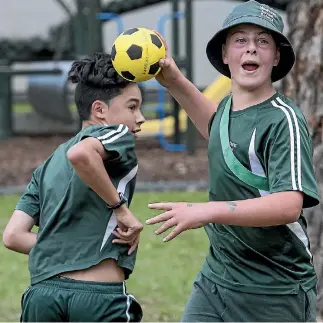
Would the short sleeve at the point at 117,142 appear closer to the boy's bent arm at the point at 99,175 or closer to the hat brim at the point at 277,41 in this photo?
the boy's bent arm at the point at 99,175

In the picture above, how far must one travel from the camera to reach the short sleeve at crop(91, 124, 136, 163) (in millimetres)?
3672

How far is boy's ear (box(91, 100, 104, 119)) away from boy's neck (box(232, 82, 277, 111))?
600 mm

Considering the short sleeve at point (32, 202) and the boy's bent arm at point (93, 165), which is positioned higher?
the boy's bent arm at point (93, 165)

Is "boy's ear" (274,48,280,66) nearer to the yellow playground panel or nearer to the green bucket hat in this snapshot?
the green bucket hat

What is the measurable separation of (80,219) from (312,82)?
2694 mm

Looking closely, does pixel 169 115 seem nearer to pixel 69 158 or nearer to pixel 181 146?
pixel 181 146

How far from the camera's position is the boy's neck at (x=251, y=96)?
12.3 feet

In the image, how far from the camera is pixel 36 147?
1498cm

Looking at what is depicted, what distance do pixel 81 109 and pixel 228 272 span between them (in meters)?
0.99

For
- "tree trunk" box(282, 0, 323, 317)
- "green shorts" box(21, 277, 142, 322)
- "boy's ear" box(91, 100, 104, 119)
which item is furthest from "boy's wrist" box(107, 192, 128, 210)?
"tree trunk" box(282, 0, 323, 317)

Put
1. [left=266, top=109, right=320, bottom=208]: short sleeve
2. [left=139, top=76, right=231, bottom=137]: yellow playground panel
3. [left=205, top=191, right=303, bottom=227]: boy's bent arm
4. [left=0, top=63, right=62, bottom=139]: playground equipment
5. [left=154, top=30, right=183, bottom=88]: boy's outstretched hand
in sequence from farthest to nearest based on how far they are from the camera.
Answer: [left=0, top=63, right=62, bottom=139]: playground equipment → [left=139, top=76, right=231, bottom=137]: yellow playground panel → [left=154, top=30, right=183, bottom=88]: boy's outstretched hand → [left=266, top=109, right=320, bottom=208]: short sleeve → [left=205, top=191, right=303, bottom=227]: boy's bent arm

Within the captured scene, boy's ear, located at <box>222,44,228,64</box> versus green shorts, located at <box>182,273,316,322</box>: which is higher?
boy's ear, located at <box>222,44,228,64</box>

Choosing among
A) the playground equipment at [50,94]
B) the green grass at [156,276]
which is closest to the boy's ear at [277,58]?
the green grass at [156,276]

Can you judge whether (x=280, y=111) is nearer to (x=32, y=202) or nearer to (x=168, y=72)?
(x=168, y=72)
